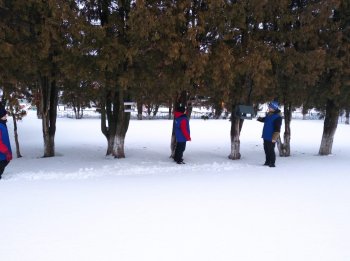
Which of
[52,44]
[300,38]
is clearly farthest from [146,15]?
[300,38]

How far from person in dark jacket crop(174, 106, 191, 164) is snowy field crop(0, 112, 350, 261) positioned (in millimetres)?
1364

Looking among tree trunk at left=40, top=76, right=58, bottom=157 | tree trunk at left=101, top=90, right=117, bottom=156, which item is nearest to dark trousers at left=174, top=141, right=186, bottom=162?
tree trunk at left=101, top=90, right=117, bottom=156

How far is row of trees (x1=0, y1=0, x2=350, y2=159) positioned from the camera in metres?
8.75

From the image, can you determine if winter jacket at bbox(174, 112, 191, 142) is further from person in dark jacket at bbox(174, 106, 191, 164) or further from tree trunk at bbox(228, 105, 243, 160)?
tree trunk at bbox(228, 105, 243, 160)

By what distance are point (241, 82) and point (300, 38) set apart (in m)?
2.06

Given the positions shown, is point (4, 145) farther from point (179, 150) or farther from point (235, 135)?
point (235, 135)

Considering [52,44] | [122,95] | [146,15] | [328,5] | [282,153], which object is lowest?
[282,153]

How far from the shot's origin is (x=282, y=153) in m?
12.4

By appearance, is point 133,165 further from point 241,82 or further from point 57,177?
point 241,82

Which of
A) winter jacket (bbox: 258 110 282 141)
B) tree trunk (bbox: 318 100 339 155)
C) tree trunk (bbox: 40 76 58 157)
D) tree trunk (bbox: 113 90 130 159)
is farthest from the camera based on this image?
tree trunk (bbox: 318 100 339 155)

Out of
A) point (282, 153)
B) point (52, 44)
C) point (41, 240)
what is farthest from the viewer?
point (282, 153)

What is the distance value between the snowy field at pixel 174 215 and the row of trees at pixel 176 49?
2661mm

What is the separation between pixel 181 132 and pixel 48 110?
16.1ft

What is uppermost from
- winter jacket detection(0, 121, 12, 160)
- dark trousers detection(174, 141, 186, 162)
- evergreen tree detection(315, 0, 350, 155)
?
evergreen tree detection(315, 0, 350, 155)
